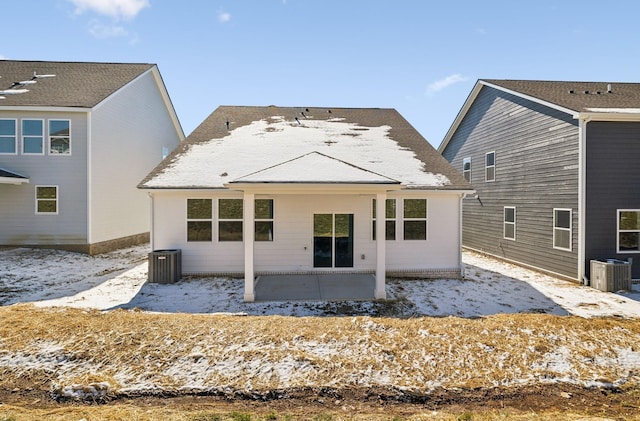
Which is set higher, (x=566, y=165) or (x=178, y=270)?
(x=566, y=165)

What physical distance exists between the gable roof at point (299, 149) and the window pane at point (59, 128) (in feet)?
20.0

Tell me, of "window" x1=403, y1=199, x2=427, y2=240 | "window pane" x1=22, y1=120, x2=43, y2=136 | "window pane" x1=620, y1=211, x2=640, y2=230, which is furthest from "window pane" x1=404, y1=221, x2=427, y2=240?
"window pane" x1=22, y1=120, x2=43, y2=136

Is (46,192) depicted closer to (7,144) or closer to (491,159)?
(7,144)

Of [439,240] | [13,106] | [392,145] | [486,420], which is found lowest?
[486,420]

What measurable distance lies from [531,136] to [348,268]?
856cm

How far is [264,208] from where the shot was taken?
11.1 metres

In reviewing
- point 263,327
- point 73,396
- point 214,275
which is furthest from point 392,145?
point 73,396

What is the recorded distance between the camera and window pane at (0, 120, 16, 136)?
575 inches

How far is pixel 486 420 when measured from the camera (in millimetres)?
4250

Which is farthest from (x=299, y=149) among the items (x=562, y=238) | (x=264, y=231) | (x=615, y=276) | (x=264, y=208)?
(x=615, y=276)

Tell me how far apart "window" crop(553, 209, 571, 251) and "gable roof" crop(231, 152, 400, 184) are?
654 centimetres

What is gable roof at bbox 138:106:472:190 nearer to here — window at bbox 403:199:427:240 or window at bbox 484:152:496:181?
window at bbox 403:199:427:240

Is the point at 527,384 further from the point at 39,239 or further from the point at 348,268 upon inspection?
the point at 39,239

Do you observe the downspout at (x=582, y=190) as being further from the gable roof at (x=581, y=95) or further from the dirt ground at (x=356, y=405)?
the dirt ground at (x=356, y=405)
